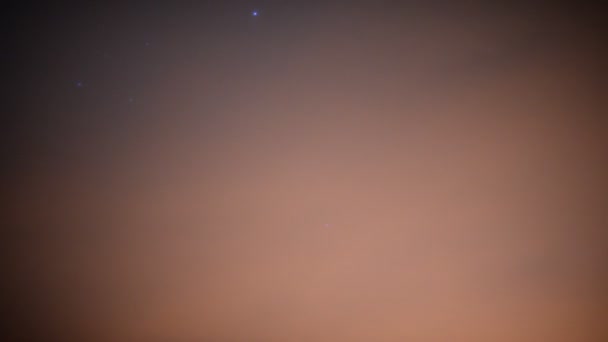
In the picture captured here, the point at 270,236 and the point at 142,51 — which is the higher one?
the point at 142,51

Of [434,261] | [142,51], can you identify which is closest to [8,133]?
[142,51]

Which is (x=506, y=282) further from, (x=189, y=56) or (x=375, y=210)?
(x=189, y=56)

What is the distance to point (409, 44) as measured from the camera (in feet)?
5.39

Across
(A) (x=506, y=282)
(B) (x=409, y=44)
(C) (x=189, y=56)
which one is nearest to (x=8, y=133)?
(C) (x=189, y=56)

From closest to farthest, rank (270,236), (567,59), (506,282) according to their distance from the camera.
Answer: (567,59)
(506,282)
(270,236)

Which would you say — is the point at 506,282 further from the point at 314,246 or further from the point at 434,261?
the point at 314,246

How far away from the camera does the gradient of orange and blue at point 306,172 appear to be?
1.61m

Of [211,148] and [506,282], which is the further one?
[211,148]

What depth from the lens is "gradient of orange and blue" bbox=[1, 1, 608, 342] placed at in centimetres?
161

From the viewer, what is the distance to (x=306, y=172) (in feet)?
5.74

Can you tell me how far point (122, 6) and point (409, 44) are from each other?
127 centimetres

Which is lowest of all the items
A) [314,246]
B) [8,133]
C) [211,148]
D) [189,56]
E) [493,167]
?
[314,246]

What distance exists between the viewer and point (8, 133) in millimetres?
1860

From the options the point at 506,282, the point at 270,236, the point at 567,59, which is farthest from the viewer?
the point at 270,236
